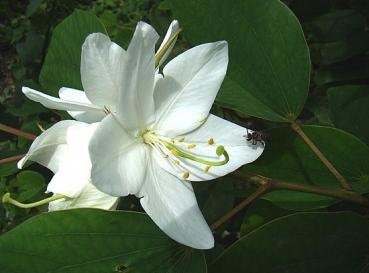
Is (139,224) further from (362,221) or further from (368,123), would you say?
(368,123)

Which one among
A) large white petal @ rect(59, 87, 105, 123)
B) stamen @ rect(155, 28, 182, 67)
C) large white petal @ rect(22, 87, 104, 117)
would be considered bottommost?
large white petal @ rect(59, 87, 105, 123)

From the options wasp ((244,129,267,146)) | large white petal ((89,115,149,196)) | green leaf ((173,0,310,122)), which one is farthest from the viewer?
green leaf ((173,0,310,122))

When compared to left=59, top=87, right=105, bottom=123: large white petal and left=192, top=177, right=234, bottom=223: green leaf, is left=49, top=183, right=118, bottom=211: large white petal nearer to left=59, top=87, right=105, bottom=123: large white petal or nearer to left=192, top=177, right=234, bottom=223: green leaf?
left=59, top=87, right=105, bottom=123: large white petal

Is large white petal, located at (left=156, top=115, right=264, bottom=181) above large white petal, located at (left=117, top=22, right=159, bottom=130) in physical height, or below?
below

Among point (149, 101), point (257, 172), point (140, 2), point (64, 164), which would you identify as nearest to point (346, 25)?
point (257, 172)

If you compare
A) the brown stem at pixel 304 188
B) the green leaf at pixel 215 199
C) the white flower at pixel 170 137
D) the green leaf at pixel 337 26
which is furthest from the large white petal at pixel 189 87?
the green leaf at pixel 337 26

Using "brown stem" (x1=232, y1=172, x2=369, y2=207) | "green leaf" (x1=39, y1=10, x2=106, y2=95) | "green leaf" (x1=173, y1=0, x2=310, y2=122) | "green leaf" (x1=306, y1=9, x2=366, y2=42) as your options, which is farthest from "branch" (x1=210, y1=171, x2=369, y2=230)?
"green leaf" (x1=306, y1=9, x2=366, y2=42)
